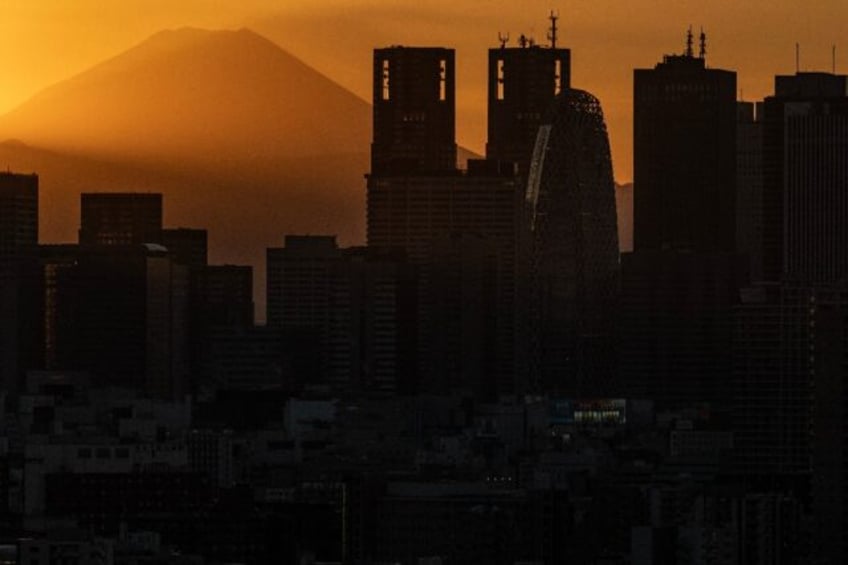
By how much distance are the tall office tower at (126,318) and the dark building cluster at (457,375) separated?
119 mm

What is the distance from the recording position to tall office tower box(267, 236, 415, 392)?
118062 millimetres

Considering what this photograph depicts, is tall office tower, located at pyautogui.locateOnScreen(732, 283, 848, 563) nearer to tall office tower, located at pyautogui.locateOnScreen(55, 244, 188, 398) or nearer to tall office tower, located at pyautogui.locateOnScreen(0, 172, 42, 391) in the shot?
tall office tower, located at pyautogui.locateOnScreen(55, 244, 188, 398)

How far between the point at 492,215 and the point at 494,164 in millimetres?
2940

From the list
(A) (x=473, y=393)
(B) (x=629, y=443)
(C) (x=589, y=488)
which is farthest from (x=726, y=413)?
(C) (x=589, y=488)

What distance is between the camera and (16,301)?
11981cm

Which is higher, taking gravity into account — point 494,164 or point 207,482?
point 494,164

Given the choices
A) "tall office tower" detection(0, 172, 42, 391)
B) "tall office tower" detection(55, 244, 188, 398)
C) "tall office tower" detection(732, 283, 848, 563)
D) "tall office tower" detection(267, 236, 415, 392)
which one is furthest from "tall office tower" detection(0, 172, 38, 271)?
"tall office tower" detection(732, 283, 848, 563)

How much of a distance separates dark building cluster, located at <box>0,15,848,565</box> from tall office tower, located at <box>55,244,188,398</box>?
0.12m

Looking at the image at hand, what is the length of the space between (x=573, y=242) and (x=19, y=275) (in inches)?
603

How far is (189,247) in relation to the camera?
125438mm

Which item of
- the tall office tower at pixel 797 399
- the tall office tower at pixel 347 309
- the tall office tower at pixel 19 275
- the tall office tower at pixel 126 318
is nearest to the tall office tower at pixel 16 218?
the tall office tower at pixel 19 275

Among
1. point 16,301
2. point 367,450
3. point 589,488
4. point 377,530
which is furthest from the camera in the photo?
point 16,301

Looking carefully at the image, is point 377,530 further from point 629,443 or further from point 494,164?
point 494,164

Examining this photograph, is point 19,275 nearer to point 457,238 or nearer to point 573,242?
point 457,238
